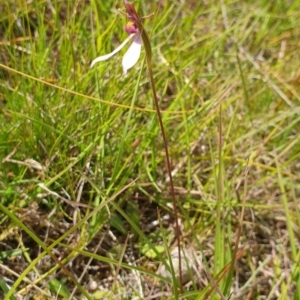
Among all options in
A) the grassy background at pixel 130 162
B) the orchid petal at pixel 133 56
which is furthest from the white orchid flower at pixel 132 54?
the grassy background at pixel 130 162

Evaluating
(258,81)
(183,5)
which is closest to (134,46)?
(258,81)

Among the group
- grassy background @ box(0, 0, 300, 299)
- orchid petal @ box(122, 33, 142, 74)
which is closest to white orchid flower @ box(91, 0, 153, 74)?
orchid petal @ box(122, 33, 142, 74)

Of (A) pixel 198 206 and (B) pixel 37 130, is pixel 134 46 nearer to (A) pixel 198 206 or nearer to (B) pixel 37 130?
(B) pixel 37 130

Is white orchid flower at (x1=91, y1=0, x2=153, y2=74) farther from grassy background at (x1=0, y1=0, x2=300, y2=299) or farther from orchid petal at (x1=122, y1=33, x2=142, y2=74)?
grassy background at (x1=0, y1=0, x2=300, y2=299)

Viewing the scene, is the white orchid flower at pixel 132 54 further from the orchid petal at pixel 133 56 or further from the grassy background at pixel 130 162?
the grassy background at pixel 130 162

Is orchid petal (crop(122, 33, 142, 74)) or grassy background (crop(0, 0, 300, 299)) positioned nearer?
orchid petal (crop(122, 33, 142, 74))

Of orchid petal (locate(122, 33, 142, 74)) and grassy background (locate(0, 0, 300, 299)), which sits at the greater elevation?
orchid petal (locate(122, 33, 142, 74))

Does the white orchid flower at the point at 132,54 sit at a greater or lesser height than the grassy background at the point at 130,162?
greater

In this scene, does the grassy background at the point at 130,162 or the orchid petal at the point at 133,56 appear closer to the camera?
the orchid petal at the point at 133,56

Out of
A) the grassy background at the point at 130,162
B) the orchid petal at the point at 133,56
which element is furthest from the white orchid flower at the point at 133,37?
the grassy background at the point at 130,162
